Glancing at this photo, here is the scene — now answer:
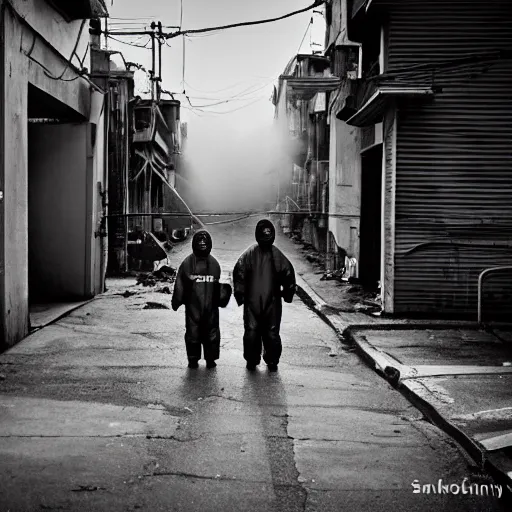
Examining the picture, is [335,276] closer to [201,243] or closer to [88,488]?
[201,243]

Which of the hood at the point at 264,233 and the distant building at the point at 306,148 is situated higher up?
the distant building at the point at 306,148

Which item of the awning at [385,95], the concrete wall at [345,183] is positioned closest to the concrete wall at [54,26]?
the awning at [385,95]

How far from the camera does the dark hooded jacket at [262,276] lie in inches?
344

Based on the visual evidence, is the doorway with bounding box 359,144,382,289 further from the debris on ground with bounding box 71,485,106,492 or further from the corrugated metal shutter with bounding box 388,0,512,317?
the debris on ground with bounding box 71,485,106,492

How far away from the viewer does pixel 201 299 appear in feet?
28.6

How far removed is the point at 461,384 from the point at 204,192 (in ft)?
151

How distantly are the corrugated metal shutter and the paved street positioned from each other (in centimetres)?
340

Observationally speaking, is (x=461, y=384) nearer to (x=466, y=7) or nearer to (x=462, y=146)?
(x=462, y=146)

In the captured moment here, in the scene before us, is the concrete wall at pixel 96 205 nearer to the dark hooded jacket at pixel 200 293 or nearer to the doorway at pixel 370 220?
the doorway at pixel 370 220

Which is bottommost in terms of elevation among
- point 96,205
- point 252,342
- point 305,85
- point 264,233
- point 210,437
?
point 210,437

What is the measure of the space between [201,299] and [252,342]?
81cm

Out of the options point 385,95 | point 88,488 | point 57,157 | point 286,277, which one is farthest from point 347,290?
point 88,488

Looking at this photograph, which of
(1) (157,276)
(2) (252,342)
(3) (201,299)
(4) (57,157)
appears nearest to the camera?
(2) (252,342)

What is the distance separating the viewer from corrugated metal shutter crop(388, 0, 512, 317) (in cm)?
1220
